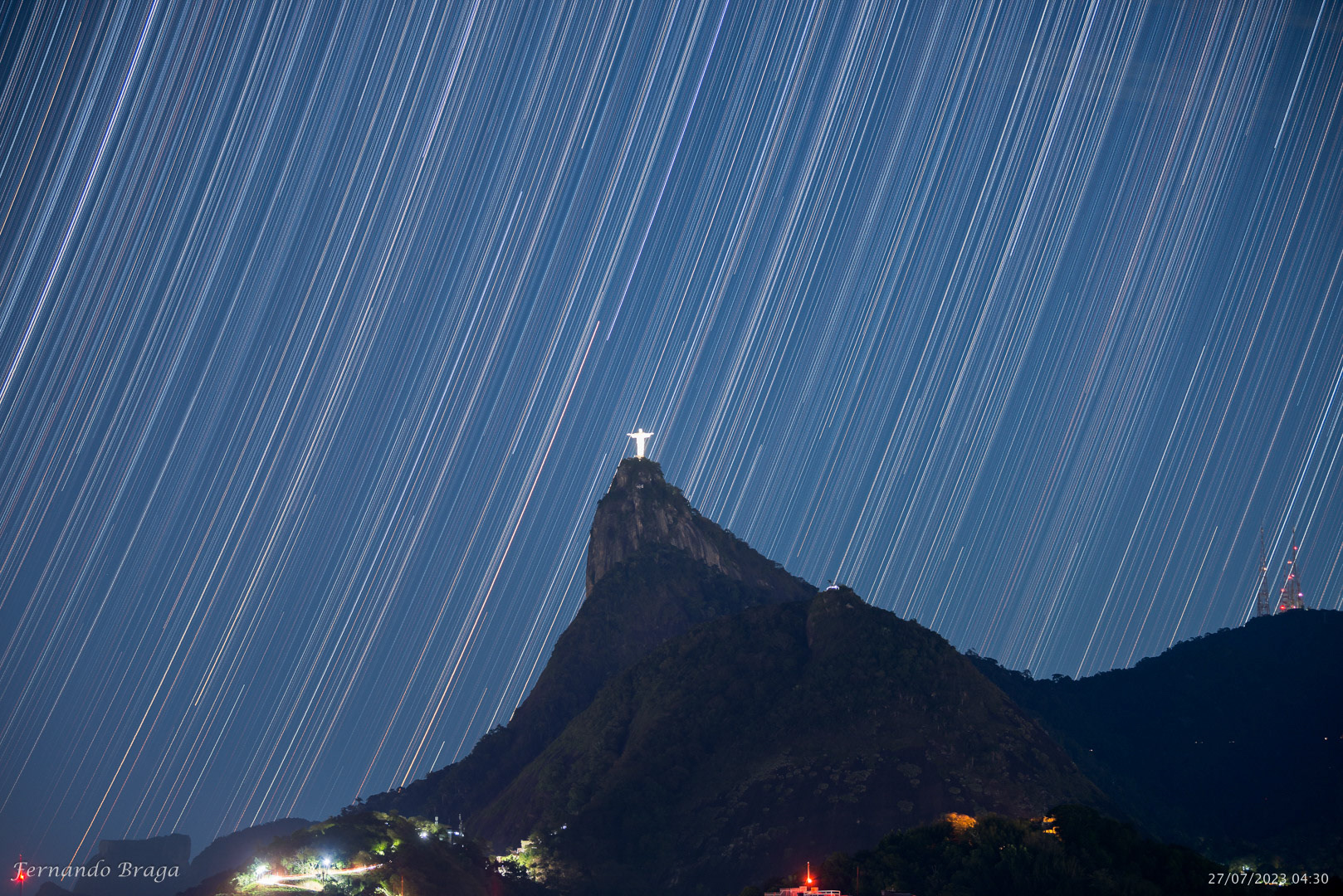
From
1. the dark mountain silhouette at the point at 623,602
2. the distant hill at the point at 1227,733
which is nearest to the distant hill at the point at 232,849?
the dark mountain silhouette at the point at 623,602

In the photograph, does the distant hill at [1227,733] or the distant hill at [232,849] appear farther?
the distant hill at [232,849]

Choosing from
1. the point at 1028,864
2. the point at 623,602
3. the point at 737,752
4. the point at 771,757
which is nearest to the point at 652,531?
the point at 623,602

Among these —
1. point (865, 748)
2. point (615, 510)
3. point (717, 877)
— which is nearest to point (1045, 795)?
point (865, 748)

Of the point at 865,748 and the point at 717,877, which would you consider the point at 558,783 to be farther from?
the point at 865,748

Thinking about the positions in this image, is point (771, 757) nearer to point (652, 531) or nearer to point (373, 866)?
point (373, 866)

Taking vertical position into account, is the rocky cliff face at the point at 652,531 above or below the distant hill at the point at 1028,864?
above

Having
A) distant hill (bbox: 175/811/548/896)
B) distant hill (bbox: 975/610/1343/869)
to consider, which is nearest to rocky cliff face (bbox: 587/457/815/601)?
distant hill (bbox: 975/610/1343/869)

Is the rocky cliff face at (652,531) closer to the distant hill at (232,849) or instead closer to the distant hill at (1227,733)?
the distant hill at (1227,733)

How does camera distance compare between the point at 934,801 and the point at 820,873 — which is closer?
the point at 820,873
